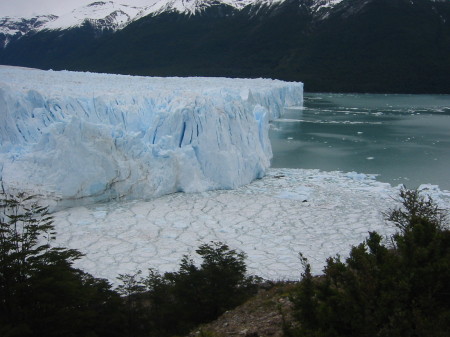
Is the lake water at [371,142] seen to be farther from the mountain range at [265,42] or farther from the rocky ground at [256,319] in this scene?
the mountain range at [265,42]

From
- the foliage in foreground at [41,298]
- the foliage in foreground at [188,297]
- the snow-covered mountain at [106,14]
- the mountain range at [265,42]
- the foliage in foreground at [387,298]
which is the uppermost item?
the snow-covered mountain at [106,14]

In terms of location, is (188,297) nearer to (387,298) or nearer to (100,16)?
(387,298)

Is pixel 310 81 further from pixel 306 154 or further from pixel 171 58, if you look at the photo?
pixel 306 154

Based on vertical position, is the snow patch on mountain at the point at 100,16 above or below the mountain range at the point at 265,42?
above

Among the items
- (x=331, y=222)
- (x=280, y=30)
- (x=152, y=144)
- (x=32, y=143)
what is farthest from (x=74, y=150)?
(x=280, y=30)

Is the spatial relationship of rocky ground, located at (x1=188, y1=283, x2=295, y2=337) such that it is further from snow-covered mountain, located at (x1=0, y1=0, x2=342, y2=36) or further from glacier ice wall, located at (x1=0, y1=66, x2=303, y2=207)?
snow-covered mountain, located at (x1=0, y1=0, x2=342, y2=36)

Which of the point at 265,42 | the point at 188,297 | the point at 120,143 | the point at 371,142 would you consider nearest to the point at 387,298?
the point at 188,297

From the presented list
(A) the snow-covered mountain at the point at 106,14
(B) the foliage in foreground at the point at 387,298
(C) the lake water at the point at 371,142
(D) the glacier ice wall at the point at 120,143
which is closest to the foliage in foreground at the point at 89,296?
(B) the foliage in foreground at the point at 387,298

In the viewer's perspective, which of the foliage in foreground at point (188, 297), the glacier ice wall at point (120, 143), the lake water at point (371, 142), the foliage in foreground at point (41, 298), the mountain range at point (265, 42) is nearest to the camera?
the foliage in foreground at point (41, 298)
